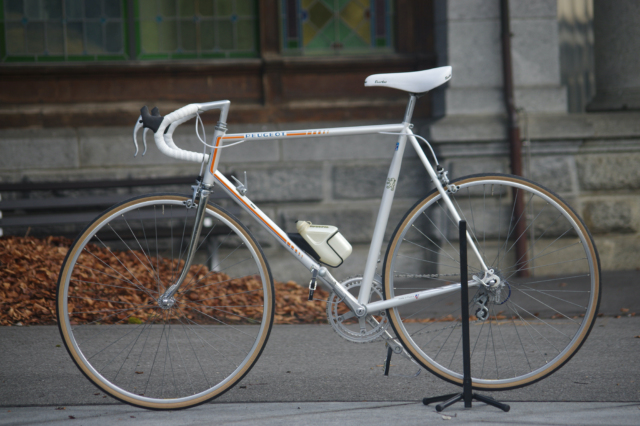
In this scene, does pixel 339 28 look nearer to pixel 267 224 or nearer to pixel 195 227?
pixel 267 224

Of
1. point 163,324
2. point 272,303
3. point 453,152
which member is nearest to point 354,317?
point 272,303

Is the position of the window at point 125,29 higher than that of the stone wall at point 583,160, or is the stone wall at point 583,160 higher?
the window at point 125,29

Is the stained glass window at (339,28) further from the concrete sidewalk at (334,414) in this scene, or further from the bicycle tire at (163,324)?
the concrete sidewalk at (334,414)

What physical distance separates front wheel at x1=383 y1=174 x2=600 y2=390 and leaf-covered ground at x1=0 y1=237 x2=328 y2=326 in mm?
874

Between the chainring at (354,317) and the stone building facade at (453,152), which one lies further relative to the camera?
the stone building facade at (453,152)

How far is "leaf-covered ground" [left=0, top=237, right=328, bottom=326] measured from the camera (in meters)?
4.79

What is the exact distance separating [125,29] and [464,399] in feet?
18.7

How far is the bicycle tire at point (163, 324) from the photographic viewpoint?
2.91 meters

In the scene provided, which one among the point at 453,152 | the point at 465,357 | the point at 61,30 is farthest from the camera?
the point at 61,30

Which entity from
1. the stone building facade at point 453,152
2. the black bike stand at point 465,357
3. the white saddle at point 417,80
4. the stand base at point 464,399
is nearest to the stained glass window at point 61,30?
the stone building facade at point 453,152

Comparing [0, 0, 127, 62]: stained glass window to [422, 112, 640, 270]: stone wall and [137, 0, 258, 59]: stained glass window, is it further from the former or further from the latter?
[422, 112, 640, 270]: stone wall

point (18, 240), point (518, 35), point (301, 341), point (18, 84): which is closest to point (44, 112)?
point (18, 84)

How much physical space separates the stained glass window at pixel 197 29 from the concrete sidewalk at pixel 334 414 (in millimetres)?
4831

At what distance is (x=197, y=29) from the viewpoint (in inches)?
277
